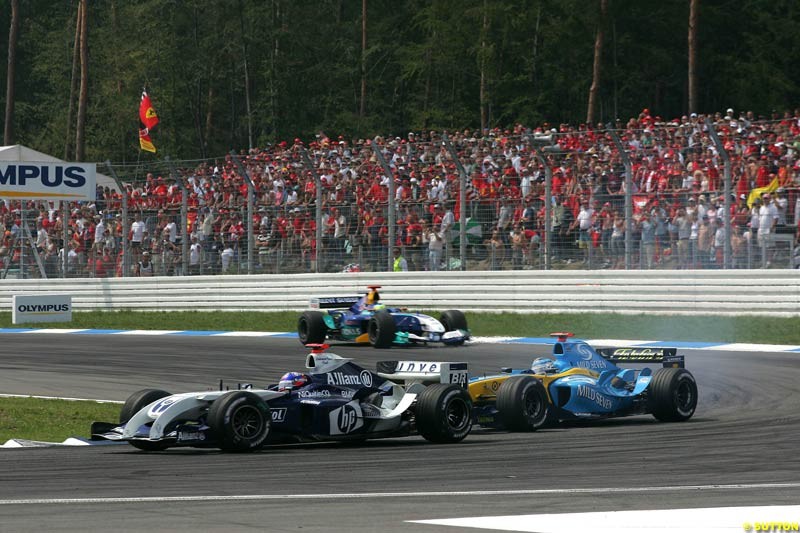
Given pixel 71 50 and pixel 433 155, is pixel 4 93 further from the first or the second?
pixel 433 155

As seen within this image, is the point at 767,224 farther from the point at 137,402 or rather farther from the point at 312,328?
the point at 137,402

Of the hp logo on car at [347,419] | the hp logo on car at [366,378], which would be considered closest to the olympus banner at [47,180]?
the hp logo on car at [366,378]

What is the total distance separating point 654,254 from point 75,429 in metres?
12.7

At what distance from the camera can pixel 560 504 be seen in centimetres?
776

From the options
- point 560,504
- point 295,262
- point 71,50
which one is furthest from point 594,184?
point 71,50

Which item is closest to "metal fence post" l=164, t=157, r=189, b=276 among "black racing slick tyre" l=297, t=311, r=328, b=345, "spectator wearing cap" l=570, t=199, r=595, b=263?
"black racing slick tyre" l=297, t=311, r=328, b=345

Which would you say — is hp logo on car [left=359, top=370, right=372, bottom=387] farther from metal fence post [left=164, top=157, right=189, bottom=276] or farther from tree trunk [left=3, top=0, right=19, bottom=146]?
tree trunk [left=3, top=0, right=19, bottom=146]

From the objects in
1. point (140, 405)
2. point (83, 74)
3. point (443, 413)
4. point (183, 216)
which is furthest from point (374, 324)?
point (83, 74)

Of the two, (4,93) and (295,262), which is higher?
(4,93)

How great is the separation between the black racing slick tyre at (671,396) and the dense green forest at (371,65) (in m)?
28.1

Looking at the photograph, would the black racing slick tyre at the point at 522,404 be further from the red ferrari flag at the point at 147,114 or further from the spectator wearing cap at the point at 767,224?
the red ferrari flag at the point at 147,114

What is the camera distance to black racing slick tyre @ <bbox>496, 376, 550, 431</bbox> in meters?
11.9

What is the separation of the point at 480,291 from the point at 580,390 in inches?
500

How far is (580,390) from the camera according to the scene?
41.1 feet
